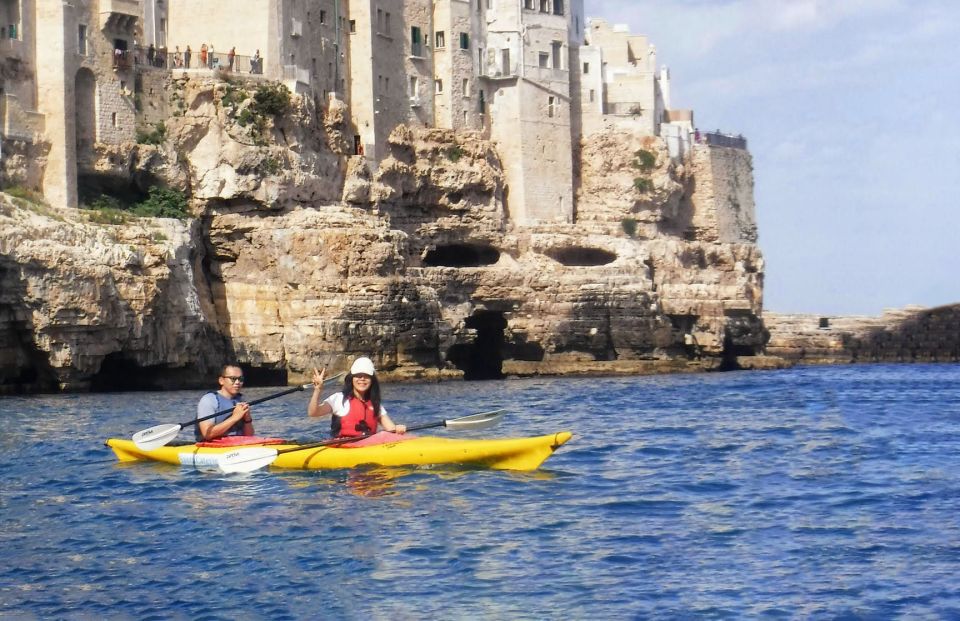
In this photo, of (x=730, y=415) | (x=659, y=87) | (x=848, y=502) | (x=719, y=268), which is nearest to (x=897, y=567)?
(x=848, y=502)

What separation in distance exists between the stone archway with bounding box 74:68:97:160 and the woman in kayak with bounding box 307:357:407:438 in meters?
29.0

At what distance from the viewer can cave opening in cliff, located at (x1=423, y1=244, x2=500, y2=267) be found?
64.0 metres

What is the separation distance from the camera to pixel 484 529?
766 inches

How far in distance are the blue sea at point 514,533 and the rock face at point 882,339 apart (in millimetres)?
46899

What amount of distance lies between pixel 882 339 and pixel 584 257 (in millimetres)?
19585

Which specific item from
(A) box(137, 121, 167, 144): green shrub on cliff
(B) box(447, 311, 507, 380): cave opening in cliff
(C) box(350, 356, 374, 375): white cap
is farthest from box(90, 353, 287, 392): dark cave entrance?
(C) box(350, 356, 374, 375): white cap

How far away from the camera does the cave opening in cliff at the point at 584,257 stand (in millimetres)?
65000

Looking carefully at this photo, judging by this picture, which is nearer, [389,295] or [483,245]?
[389,295]

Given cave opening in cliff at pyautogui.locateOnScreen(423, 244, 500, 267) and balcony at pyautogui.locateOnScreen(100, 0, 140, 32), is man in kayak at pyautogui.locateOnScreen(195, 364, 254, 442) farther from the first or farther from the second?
cave opening in cliff at pyautogui.locateOnScreen(423, 244, 500, 267)

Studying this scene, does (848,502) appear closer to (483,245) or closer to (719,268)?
(483,245)

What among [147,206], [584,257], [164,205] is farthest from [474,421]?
[584,257]

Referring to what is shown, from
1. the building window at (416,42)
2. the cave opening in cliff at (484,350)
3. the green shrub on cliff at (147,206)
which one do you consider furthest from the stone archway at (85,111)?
the cave opening in cliff at (484,350)

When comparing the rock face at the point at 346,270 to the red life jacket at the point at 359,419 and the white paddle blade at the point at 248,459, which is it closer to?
the white paddle blade at the point at 248,459

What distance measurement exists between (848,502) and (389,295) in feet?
105
